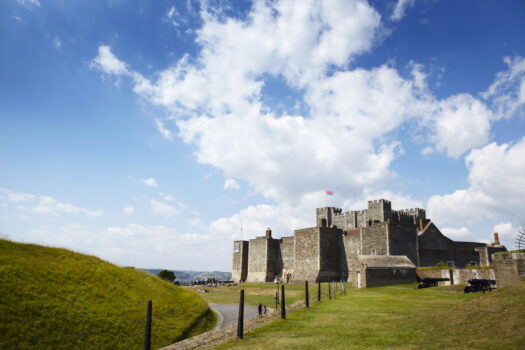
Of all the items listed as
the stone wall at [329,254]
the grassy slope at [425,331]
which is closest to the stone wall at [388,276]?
the stone wall at [329,254]

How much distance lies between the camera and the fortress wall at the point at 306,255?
51.4 metres

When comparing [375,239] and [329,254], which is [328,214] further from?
[375,239]

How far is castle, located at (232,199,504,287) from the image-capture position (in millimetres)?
37375

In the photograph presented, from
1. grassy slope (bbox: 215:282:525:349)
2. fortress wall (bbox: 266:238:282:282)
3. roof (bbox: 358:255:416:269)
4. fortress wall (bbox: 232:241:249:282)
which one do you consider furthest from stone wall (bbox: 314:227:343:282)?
grassy slope (bbox: 215:282:525:349)

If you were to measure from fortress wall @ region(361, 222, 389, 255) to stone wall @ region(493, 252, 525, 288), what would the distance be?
23024mm

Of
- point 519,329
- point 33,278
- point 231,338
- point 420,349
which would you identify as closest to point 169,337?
point 231,338

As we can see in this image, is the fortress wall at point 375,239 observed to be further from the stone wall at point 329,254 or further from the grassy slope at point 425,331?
the grassy slope at point 425,331

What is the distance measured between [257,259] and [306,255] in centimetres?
1368

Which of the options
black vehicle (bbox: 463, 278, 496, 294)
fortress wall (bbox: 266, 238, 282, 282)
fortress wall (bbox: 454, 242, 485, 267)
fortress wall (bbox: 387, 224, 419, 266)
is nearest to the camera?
black vehicle (bbox: 463, 278, 496, 294)

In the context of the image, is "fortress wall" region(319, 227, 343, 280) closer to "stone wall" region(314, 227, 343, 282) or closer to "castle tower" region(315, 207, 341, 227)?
"stone wall" region(314, 227, 343, 282)

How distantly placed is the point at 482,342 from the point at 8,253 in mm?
15920

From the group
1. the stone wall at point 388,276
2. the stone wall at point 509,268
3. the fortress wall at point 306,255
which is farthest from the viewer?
the fortress wall at point 306,255

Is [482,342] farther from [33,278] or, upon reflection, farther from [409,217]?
[409,217]

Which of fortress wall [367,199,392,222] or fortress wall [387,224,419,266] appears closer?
fortress wall [387,224,419,266]
